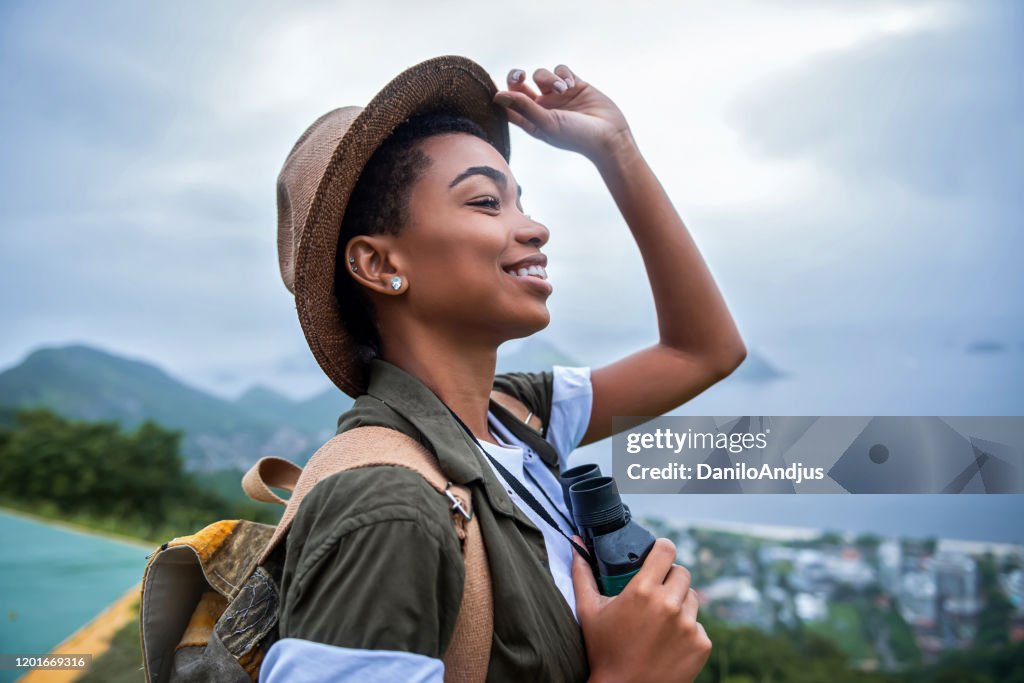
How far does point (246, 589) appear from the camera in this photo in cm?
Result: 148

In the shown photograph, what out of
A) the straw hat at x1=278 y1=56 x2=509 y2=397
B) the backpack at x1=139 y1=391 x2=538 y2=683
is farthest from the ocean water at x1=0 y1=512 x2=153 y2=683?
the straw hat at x1=278 y1=56 x2=509 y2=397

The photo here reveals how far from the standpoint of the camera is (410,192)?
1.90 meters

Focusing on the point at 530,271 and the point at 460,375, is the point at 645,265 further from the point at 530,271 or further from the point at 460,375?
the point at 460,375

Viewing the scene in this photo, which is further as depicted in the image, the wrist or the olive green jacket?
the wrist

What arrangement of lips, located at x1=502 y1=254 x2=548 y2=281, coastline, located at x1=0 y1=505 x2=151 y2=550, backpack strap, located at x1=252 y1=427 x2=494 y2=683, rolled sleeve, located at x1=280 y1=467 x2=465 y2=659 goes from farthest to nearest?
coastline, located at x1=0 y1=505 x2=151 y2=550, lips, located at x1=502 y1=254 x2=548 y2=281, backpack strap, located at x1=252 y1=427 x2=494 y2=683, rolled sleeve, located at x1=280 y1=467 x2=465 y2=659

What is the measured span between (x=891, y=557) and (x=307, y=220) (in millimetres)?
4200

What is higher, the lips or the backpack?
the lips

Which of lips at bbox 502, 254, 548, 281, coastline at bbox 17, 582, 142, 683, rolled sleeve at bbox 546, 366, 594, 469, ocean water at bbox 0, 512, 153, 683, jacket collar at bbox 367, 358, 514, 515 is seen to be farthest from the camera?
ocean water at bbox 0, 512, 153, 683

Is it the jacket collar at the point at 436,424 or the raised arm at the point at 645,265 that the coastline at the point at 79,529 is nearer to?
the raised arm at the point at 645,265

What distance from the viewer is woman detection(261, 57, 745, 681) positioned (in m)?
1.27

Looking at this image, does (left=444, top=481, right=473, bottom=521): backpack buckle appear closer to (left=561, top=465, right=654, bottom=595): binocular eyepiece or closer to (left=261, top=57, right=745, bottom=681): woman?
(left=261, top=57, right=745, bottom=681): woman

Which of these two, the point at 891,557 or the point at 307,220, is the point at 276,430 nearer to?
the point at 891,557

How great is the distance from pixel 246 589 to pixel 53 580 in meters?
4.72

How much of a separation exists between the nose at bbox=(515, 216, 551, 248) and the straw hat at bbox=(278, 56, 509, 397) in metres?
0.39
